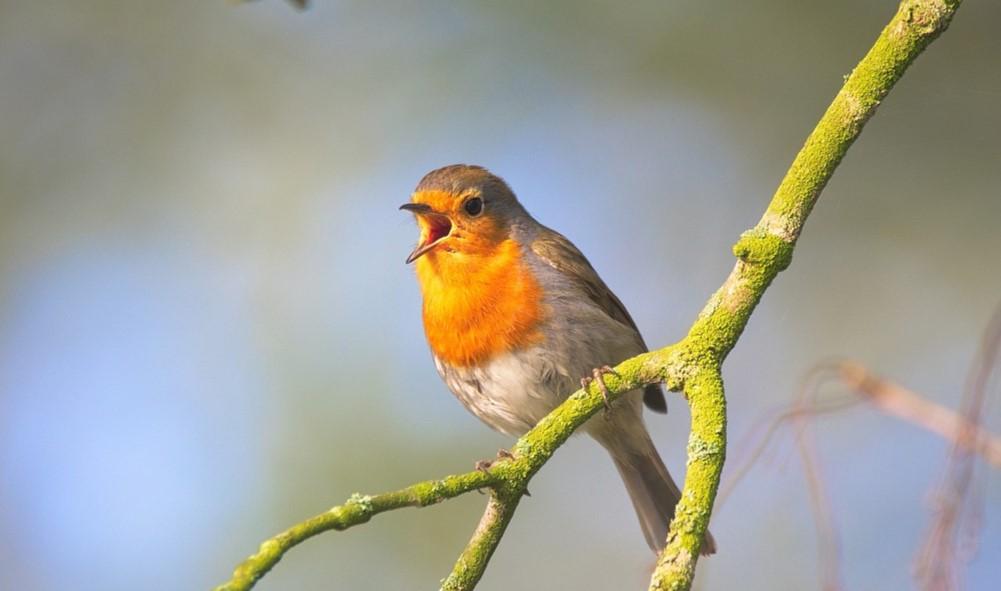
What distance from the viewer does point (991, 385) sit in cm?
331

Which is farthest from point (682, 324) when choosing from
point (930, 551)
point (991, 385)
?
point (930, 551)

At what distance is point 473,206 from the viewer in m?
4.49

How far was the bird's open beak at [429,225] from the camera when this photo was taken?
439cm

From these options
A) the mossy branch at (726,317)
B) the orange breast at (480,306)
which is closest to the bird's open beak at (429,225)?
the orange breast at (480,306)

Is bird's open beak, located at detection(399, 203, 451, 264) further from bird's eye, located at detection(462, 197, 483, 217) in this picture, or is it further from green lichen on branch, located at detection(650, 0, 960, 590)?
green lichen on branch, located at detection(650, 0, 960, 590)

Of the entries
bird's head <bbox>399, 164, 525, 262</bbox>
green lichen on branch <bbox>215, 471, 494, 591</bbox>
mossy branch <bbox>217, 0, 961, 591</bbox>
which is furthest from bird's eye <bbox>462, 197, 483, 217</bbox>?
green lichen on branch <bbox>215, 471, 494, 591</bbox>

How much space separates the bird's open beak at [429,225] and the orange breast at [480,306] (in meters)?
0.13

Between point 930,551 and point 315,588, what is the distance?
4501 mm

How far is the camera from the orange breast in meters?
4.09

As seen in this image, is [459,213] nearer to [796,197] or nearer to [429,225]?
[429,225]

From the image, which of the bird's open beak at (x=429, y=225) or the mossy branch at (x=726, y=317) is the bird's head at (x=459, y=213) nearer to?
the bird's open beak at (x=429, y=225)

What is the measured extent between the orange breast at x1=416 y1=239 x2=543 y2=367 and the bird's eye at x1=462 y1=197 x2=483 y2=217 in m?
0.22

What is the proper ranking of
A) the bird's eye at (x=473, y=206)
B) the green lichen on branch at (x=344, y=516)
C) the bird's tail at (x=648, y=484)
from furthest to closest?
the bird's tail at (x=648, y=484) → the bird's eye at (x=473, y=206) → the green lichen on branch at (x=344, y=516)

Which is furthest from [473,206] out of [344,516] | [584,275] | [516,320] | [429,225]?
[344,516]
